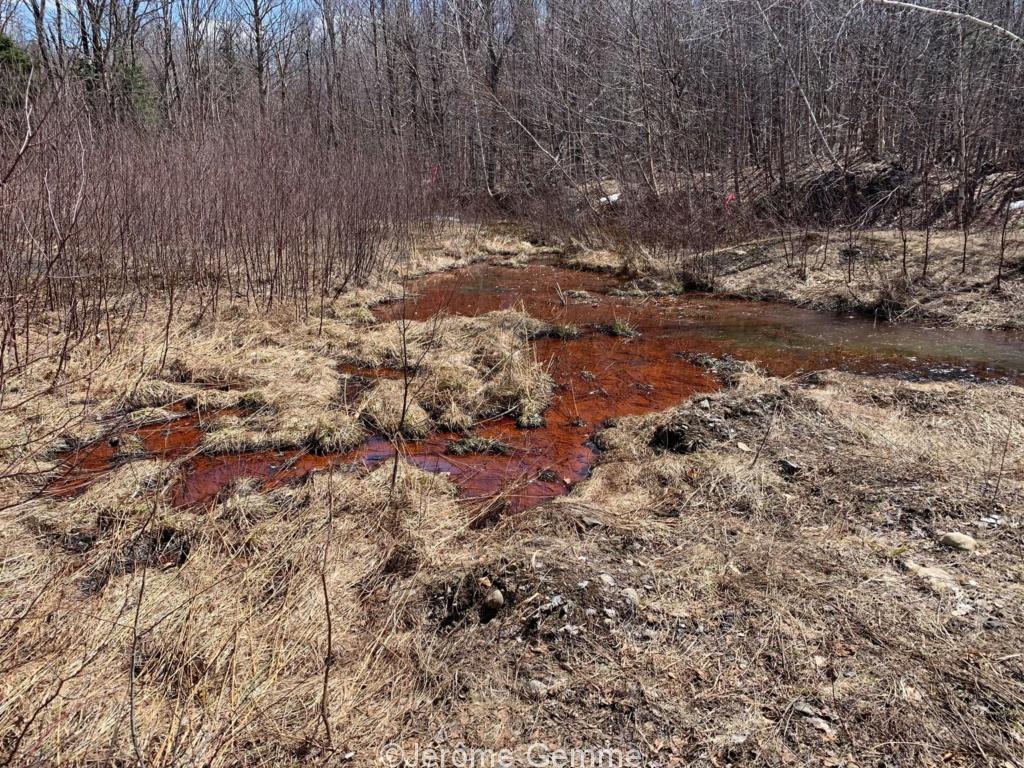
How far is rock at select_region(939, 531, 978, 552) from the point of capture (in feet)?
10.4

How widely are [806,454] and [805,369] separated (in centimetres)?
291

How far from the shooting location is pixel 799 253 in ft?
37.4

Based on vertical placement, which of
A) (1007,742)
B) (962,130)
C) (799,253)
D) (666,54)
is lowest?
(1007,742)

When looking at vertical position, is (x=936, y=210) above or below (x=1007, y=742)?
above

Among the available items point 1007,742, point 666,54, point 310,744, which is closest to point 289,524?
point 310,744

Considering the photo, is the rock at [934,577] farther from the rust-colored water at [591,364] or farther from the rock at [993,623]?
the rust-colored water at [591,364]

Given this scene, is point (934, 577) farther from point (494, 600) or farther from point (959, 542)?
point (494, 600)

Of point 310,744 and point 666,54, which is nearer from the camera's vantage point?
point 310,744

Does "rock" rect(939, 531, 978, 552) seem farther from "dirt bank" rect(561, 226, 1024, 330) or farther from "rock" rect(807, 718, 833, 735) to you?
"dirt bank" rect(561, 226, 1024, 330)

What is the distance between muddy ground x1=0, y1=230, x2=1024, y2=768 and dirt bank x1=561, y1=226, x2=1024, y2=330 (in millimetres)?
4471

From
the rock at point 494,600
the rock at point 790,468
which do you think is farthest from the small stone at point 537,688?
the rock at point 790,468

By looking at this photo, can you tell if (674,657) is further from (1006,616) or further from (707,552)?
(1006,616)

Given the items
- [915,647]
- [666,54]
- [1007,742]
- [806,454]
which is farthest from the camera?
[666,54]

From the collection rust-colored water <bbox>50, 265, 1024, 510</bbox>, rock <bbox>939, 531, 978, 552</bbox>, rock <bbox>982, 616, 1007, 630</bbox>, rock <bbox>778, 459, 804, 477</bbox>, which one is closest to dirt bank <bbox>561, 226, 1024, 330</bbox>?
rust-colored water <bbox>50, 265, 1024, 510</bbox>
